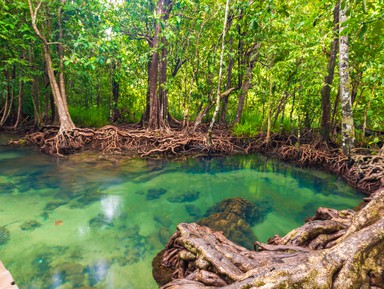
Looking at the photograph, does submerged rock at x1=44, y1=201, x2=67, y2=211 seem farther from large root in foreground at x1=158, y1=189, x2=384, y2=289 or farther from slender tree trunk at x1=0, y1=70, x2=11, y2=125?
slender tree trunk at x1=0, y1=70, x2=11, y2=125

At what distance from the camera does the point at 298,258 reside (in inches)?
87.3

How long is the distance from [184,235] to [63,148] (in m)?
8.47

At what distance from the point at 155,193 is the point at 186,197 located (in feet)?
2.96

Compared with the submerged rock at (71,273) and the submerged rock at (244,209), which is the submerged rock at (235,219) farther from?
the submerged rock at (71,273)

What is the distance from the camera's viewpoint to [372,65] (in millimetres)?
7301

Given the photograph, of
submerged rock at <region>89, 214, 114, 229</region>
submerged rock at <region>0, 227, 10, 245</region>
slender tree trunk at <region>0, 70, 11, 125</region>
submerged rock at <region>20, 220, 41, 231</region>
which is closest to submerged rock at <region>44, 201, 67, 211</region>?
submerged rock at <region>20, 220, 41, 231</region>

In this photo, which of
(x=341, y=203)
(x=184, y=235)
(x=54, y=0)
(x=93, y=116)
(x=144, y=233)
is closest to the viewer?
(x=184, y=235)

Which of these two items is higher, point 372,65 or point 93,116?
point 372,65

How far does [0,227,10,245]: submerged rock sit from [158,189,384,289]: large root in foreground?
290 centimetres

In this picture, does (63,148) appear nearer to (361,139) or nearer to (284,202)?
(284,202)

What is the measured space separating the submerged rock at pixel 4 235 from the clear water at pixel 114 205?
0.07 m

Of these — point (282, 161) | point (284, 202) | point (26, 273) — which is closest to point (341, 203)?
point (284, 202)

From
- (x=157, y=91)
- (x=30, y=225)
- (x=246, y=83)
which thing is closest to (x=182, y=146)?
(x=157, y=91)

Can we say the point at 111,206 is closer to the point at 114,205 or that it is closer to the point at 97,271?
the point at 114,205
